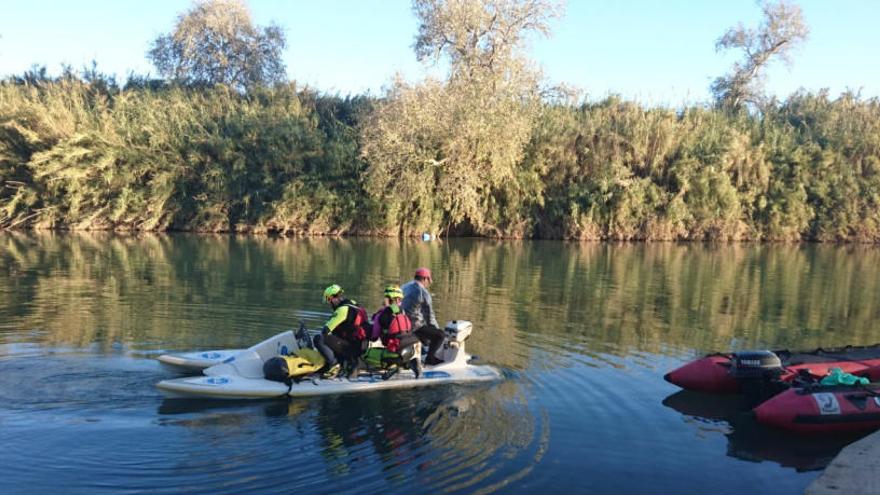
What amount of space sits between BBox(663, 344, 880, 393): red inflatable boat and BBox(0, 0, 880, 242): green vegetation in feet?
86.5

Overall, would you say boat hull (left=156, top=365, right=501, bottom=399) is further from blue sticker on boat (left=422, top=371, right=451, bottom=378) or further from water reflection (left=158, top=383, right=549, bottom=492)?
water reflection (left=158, top=383, right=549, bottom=492)

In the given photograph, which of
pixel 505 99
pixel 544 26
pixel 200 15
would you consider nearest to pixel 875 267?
pixel 505 99

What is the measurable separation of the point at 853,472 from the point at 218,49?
2092 inches

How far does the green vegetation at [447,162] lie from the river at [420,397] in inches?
628

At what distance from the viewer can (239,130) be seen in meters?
38.6

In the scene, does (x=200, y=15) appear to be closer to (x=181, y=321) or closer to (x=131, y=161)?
(x=131, y=161)

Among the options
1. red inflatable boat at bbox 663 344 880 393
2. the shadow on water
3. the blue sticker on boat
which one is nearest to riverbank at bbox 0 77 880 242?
the blue sticker on boat

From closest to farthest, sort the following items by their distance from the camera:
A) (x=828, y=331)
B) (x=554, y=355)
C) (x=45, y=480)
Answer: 1. (x=45, y=480)
2. (x=554, y=355)
3. (x=828, y=331)

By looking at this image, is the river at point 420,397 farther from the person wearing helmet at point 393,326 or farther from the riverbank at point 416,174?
the riverbank at point 416,174

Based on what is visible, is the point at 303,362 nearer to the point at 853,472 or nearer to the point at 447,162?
the point at 853,472

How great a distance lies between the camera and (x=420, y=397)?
904cm

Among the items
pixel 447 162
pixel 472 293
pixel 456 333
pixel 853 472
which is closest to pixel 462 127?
pixel 447 162

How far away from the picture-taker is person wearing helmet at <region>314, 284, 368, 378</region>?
915 centimetres

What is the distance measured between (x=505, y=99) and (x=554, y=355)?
88.8ft
